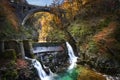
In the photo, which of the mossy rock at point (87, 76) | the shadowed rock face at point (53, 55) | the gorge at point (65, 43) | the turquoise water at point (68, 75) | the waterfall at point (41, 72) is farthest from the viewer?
the shadowed rock face at point (53, 55)

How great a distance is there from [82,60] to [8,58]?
25.6 ft

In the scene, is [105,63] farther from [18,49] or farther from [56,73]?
[18,49]

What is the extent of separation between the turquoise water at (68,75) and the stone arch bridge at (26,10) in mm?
11796

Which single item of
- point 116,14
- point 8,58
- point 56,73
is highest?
point 116,14

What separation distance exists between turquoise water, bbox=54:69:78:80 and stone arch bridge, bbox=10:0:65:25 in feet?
38.7

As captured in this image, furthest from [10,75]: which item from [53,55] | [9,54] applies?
[53,55]

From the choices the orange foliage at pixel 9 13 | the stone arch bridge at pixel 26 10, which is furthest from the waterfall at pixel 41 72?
the stone arch bridge at pixel 26 10

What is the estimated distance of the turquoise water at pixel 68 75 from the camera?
57.7ft

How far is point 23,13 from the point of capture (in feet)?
93.2

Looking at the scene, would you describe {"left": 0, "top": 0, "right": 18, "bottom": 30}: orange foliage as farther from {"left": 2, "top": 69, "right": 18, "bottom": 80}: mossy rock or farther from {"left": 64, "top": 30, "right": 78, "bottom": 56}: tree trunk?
{"left": 2, "top": 69, "right": 18, "bottom": 80}: mossy rock

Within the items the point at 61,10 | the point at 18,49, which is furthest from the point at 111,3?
the point at 18,49

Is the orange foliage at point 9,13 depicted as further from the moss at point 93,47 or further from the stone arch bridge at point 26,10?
the moss at point 93,47

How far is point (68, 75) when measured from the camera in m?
18.4

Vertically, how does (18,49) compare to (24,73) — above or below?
above
